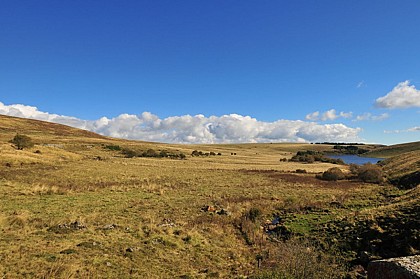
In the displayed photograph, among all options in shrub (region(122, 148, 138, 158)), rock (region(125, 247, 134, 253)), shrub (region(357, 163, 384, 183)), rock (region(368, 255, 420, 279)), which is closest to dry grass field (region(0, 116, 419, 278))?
rock (region(125, 247, 134, 253))

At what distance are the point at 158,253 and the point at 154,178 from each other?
28440 mm

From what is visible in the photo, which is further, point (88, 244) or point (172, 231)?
point (172, 231)

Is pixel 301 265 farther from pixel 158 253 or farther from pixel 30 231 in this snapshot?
pixel 30 231

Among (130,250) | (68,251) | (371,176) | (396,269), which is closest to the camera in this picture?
(396,269)

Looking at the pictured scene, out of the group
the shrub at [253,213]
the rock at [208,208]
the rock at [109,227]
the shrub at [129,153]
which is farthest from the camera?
the shrub at [129,153]

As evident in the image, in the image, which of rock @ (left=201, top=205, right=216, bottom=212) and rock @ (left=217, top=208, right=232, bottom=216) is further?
rock @ (left=201, top=205, right=216, bottom=212)

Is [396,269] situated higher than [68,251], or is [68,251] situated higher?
[396,269]

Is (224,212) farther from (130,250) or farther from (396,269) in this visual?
(396,269)

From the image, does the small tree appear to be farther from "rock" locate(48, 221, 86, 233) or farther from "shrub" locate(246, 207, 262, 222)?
"shrub" locate(246, 207, 262, 222)

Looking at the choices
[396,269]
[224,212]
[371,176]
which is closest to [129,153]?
[371,176]

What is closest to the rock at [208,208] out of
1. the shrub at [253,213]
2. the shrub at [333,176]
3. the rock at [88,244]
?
the shrub at [253,213]

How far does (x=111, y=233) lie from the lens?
52.6 feet

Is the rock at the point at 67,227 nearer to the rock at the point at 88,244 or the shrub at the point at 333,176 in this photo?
the rock at the point at 88,244

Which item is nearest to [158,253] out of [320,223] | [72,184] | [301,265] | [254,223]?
[301,265]
